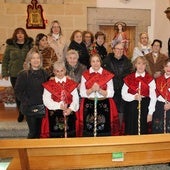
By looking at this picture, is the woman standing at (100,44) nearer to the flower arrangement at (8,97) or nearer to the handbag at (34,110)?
the handbag at (34,110)

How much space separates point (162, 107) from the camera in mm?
3248

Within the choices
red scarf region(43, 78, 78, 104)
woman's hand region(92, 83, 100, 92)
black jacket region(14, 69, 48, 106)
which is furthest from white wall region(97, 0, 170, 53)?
black jacket region(14, 69, 48, 106)

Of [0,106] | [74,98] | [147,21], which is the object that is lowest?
[0,106]

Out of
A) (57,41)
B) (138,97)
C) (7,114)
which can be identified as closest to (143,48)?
(57,41)

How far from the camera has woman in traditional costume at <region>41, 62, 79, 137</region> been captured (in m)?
3.19

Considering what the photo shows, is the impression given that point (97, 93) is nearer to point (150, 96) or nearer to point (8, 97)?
point (150, 96)

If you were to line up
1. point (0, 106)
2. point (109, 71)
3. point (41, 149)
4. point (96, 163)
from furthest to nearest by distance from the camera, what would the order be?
point (0, 106) < point (109, 71) < point (96, 163) < point (41, 149)

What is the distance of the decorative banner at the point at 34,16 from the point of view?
614cm

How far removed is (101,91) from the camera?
10.7ft

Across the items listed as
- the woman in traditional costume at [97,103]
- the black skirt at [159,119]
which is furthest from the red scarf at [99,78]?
the black skirt at [159,119]

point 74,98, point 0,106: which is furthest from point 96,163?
point 0,106

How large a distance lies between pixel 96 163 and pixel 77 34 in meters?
2.16

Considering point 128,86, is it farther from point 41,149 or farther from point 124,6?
point 124,6

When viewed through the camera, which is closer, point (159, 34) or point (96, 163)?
point (96, 163)
